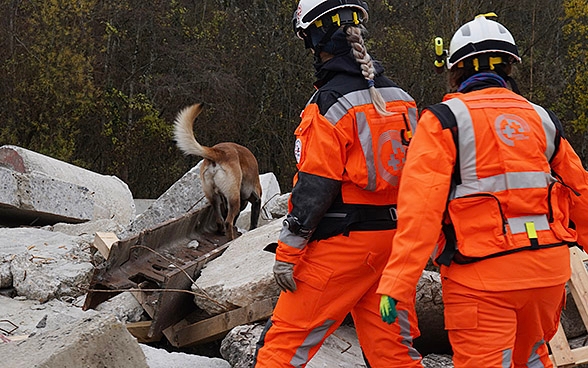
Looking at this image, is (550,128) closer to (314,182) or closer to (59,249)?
(314,182)

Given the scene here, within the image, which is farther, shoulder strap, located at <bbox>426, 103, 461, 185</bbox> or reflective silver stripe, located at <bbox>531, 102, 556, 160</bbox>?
reflective silver stripe, located at <bbox>531, 102, 556, 160</bbox>

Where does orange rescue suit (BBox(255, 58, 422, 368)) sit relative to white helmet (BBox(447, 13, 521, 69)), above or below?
below

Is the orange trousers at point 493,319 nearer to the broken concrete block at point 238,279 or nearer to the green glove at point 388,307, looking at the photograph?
the green glove at point 388,307

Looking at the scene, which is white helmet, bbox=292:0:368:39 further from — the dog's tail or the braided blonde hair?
the dog's tail

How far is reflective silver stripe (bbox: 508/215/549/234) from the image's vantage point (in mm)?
3223

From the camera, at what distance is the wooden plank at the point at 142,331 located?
19.5 ft

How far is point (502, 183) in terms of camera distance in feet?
10.6

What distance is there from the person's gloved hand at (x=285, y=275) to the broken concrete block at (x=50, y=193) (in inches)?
285

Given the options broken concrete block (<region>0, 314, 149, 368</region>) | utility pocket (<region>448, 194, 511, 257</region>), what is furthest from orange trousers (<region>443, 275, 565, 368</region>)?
broken concrete block (<region>0, 314, 149, 368</region>)

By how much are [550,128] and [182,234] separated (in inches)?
221

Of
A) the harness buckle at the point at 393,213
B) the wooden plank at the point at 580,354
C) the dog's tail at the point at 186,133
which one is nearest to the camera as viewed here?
the harness buckle at the point at 393,213

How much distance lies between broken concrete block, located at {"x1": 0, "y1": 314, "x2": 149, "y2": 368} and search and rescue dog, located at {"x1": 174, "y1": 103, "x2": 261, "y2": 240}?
4.95 meters

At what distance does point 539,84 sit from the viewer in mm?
23500

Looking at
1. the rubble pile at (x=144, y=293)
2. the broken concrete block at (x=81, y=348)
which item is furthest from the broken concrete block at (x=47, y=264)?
the broken concrete block at (x=81, y=348)
